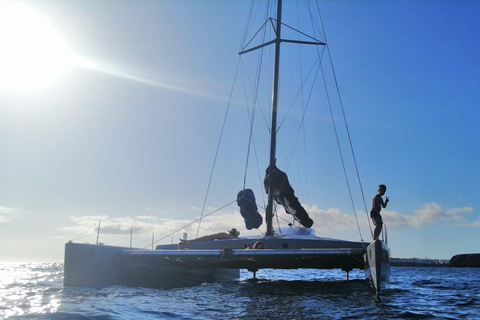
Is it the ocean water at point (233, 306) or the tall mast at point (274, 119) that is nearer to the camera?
the ocean water at point (233, 306)

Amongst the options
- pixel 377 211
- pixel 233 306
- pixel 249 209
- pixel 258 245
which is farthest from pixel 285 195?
pixel 233 306

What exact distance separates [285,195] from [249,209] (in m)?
1.70

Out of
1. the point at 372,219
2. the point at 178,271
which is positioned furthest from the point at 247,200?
the point at 372,219

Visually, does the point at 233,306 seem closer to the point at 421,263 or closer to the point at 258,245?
the point at 258,245

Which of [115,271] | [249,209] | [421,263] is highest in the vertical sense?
[249,209]

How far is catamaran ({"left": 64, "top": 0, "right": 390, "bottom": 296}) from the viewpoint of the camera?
11.4 metres

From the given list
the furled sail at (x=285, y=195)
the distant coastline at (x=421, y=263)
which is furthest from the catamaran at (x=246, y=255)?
the distant coastline at (x=421, y=263)

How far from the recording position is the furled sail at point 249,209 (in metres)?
17.1

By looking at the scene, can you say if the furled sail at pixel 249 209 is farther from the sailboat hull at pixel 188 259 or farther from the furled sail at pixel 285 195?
the sailboat hull at pixel 188 259

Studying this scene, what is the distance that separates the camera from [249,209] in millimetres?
17203

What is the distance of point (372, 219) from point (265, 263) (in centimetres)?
405

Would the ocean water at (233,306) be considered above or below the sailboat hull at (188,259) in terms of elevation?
below

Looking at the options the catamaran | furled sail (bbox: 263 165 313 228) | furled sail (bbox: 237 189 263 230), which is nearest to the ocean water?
the catamaran

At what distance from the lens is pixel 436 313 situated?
806 centimetres
